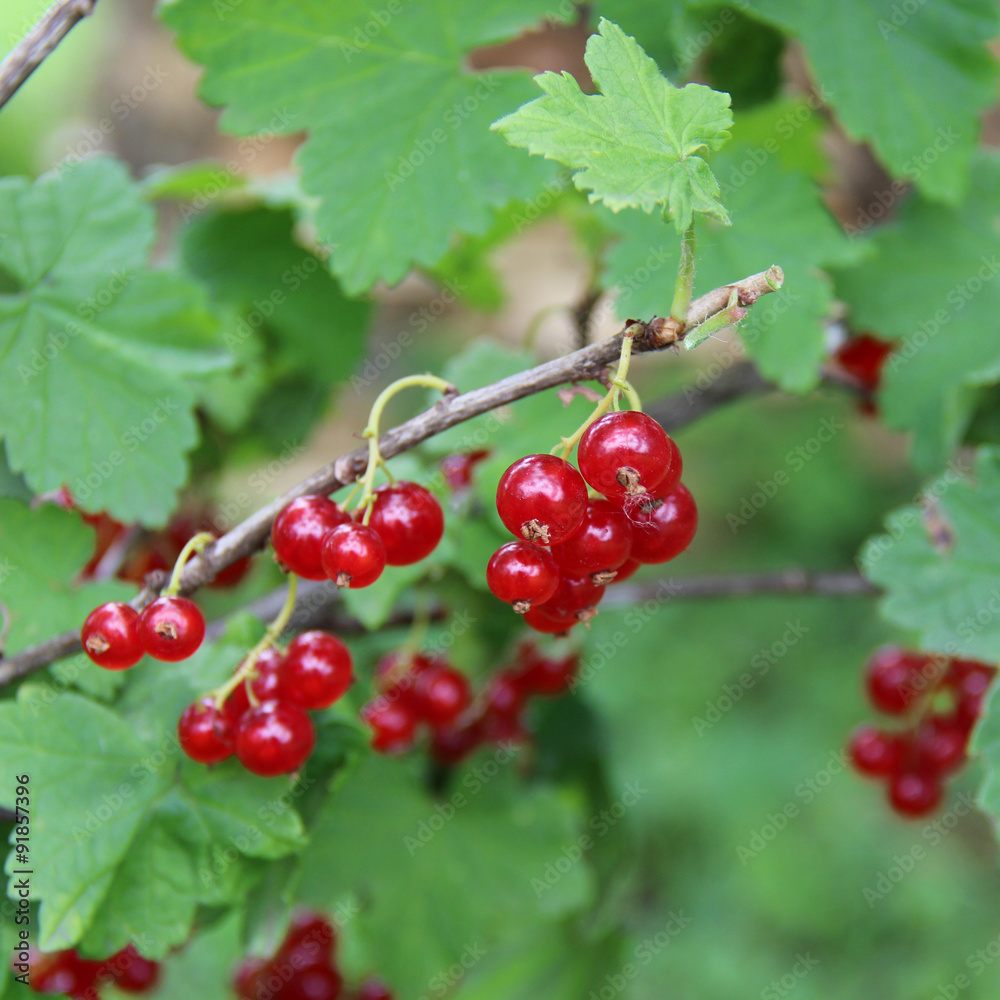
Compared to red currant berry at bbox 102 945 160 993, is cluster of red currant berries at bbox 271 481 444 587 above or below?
above

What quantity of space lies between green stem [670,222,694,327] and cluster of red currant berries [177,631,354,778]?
316mm

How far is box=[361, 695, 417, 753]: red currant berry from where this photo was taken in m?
1.05

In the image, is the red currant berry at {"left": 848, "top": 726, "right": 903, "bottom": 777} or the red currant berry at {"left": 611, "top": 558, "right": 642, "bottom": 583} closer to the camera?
the red currant berry at {"left": 611, "top": 558, "right": 642, "bottom": 583}

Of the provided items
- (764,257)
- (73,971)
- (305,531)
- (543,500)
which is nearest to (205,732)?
(305,531)

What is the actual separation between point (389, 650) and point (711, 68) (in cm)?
77

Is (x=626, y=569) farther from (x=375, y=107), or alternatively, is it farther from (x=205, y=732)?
(x=375, y=107)

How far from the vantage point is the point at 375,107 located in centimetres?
90

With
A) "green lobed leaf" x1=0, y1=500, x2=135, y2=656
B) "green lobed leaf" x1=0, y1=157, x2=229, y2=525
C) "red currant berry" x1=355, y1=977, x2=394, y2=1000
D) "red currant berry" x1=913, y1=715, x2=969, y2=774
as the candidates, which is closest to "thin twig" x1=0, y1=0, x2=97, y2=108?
"green lobed leaf" x1=0, y1=157, x2=229, y2=525

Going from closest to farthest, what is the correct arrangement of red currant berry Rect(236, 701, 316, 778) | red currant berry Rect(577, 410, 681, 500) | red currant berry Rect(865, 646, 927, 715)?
red currant berry Rect(577, 410, 681, 500) < red currant berry Rect(236, 701, 316, 778) < red currant berry Rect(865, 646, 927, 715)

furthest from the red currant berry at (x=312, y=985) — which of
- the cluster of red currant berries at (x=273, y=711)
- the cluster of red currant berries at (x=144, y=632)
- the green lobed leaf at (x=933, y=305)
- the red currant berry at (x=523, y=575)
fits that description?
the green lobed leaf at (x=933, y=305)

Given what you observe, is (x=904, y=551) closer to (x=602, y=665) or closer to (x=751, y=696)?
(x=602, y=665)

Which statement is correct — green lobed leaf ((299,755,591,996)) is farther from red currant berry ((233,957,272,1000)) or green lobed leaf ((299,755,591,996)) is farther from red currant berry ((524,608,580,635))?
red currant berry ((524,608,580,635))

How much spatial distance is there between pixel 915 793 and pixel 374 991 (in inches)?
27.3

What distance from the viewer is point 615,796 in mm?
1316
